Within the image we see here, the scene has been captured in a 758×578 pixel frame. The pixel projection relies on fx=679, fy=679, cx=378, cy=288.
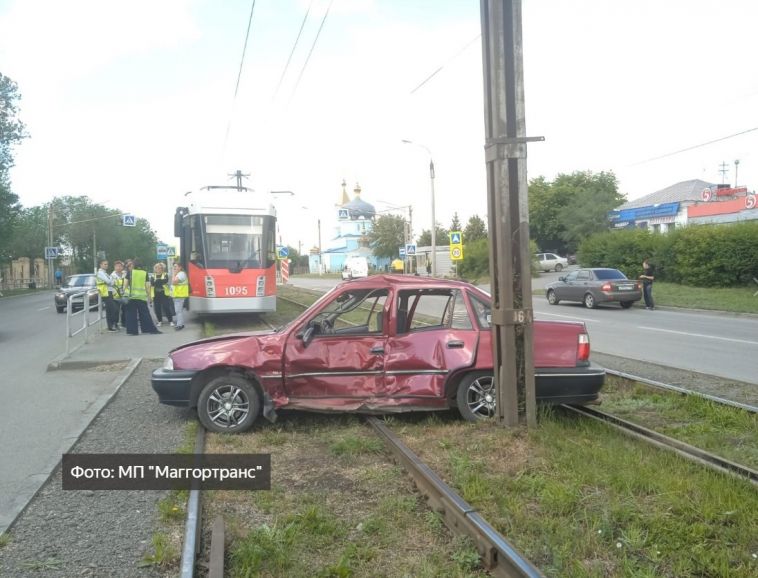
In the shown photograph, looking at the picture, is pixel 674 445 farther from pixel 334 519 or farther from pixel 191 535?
pixel 191 535

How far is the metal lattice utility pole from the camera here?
244 inches

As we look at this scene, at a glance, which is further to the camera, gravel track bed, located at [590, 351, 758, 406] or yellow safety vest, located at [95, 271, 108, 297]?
yellow safety vest, located at [95, 271, 108, 297]

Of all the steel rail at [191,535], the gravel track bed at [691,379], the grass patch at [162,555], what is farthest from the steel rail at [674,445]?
the grass patch at [162,555]

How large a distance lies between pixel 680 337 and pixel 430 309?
10.1 meters

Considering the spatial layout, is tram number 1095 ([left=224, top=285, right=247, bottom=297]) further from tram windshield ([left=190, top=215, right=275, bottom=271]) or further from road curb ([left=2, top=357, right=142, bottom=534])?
road curb ([left=2, top=357, right=142, bottom=534])

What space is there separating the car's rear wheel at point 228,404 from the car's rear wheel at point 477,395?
198 cm

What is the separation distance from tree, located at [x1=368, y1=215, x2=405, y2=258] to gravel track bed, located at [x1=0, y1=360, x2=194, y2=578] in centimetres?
7453

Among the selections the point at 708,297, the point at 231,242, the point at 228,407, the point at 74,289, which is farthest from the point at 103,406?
the point at 708,297

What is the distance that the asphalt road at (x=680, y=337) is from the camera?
35.7ft

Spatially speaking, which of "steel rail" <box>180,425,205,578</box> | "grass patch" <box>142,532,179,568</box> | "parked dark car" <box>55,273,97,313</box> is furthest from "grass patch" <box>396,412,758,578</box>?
"parked dark car" <box>55,273,97,313</box>

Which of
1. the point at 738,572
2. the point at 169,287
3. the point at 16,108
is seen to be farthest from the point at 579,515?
→ the point at 16,108

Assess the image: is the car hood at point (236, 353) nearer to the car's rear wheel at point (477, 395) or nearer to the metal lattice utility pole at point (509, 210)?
the car's rear wheel at point (477, 395)

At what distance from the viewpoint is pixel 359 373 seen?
21.8 feet

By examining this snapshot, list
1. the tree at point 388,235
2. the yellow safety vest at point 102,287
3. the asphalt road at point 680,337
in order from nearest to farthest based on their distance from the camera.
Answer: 1. the asphalt road at point 680,337
2. the yellow safety vest at point 102,287
3. the tree at point 388,235
